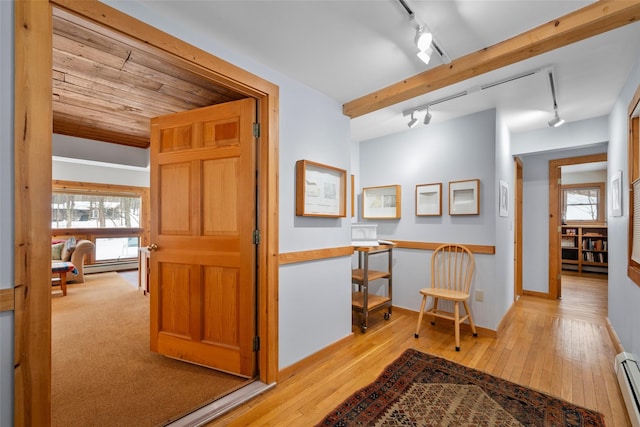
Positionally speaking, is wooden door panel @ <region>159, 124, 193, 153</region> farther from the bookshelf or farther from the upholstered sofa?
the bookshelf

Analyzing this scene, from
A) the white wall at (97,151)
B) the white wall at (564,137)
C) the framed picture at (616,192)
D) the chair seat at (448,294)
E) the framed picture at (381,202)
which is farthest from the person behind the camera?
the white wall at (97,151)

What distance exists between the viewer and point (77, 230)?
6215 millimetres

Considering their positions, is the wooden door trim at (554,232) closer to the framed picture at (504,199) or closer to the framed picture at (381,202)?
the framed picture at (504,199)

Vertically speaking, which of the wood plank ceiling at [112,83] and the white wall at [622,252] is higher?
the wood plank ceiling at [112,83]

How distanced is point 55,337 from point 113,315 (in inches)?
27.3

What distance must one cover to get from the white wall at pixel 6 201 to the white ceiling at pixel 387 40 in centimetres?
65

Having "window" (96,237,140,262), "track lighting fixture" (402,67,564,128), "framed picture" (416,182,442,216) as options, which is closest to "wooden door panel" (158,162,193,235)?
"track lighting fixture" (402,67,564,128)

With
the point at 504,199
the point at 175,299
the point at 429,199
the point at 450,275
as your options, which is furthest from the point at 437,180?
the point at 175,299

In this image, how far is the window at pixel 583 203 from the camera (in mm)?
6359

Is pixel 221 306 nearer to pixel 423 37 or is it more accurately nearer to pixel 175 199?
pixel 175 199

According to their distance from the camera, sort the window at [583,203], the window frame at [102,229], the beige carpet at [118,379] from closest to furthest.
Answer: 1. the beige carpet at [118,379]
2. the window frame at [102,229]
3. the window at [583,203]

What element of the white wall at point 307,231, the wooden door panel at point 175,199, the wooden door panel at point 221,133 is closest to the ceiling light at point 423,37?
the white wall at point 307,231

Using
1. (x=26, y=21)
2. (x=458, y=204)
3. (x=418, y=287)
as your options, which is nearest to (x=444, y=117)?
(x=458, y=204)

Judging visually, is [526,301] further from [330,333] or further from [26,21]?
[26,21]
